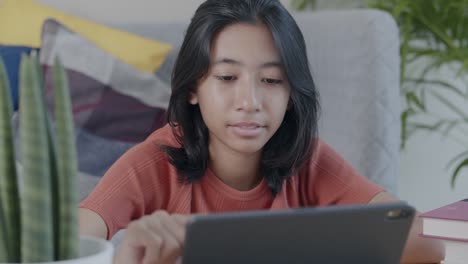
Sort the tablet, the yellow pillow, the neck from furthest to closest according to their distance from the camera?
the yellow pillow, the neck, the tablet

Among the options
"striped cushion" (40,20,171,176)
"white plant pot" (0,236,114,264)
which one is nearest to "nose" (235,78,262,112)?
"white plant pot" (0,236,114,264)

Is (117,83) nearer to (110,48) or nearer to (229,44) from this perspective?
(110,48)

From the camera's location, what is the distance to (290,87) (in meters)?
1.26

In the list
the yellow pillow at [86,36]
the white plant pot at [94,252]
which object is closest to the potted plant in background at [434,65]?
the yellow pillow at [86,36]

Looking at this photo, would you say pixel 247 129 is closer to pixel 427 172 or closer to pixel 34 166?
pixel 34 166

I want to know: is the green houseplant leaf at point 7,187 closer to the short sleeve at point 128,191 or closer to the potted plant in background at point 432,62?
the short sleeve at point 128,191

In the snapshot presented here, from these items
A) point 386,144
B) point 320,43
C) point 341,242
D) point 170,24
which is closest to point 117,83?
point 170,24

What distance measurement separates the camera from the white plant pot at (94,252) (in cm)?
60

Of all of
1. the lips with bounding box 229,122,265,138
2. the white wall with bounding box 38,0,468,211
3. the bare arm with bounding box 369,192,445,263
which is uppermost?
the lips with bounding box 229,122,265,138

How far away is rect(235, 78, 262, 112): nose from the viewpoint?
3.82 ft

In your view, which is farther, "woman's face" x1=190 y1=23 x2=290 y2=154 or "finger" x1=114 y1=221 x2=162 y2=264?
"woman's face" x1=190 y1=23 x2=290 y2=154

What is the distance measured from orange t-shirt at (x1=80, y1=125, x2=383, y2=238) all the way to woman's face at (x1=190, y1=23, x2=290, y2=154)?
128 mm

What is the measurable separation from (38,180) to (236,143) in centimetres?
68

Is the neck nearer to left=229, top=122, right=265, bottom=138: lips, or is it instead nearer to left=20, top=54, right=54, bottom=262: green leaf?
left=229, top=122, right=265, bottom=138: lips
